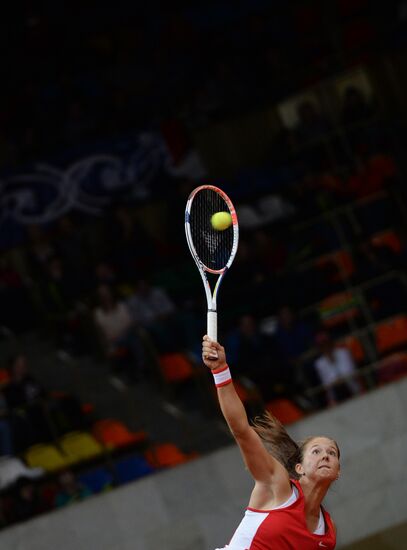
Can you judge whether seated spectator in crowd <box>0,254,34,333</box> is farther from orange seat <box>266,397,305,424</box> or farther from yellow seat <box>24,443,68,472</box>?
orange seat <box>266,397,305,424</box>

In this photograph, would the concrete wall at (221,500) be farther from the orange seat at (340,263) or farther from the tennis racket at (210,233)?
the tennis racket at (210,233)

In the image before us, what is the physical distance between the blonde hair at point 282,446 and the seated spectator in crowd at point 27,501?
172 inches

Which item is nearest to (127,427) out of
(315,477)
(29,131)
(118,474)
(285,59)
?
(118,474)

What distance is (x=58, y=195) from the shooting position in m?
13.5

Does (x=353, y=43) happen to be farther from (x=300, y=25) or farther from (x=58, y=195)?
(x=58, y=195)

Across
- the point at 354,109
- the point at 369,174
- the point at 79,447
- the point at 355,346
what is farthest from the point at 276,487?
the point at 354,109

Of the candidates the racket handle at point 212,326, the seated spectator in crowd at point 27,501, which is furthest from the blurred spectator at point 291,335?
the racket handle at point 212,326

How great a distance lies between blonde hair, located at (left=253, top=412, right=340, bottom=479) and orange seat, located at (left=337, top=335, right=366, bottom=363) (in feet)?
19.6

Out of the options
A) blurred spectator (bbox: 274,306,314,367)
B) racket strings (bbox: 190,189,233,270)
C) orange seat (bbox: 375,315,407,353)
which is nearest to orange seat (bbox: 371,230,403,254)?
orange seat (bbox: 375,315,407,353)

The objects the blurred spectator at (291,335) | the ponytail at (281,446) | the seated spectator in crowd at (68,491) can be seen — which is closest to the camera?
the ponytail at (281,446)

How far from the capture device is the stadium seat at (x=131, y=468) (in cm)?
1001

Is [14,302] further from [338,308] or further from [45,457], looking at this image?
[338,308]

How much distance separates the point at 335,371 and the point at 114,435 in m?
2.07

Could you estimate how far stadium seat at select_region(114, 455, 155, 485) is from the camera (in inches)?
394
